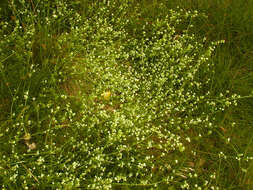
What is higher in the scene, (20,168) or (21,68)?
(21,68)

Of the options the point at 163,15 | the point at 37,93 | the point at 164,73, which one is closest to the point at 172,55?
the point at 164,73

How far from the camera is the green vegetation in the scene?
7.84 feet

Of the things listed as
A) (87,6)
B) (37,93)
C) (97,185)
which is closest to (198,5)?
(87,6)

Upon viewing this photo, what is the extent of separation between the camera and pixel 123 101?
2795mm

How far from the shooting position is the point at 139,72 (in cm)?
332

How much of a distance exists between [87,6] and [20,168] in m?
2.07

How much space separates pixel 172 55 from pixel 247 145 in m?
1.26

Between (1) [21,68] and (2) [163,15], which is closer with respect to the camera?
(1) [21,68]

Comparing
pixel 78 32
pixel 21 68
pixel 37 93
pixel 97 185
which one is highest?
pixel 78 32

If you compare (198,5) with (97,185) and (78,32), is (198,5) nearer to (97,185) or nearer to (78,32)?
(78,32)

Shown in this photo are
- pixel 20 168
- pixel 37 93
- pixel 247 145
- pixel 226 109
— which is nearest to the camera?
pixel 20 168

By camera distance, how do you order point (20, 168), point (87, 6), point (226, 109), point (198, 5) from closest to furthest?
point (20, 168) < point (226, 109) < point (87, 6) < point (198, 5)

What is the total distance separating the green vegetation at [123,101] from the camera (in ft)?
7.84

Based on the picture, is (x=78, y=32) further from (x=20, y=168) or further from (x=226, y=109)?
(x=226, y=109)
